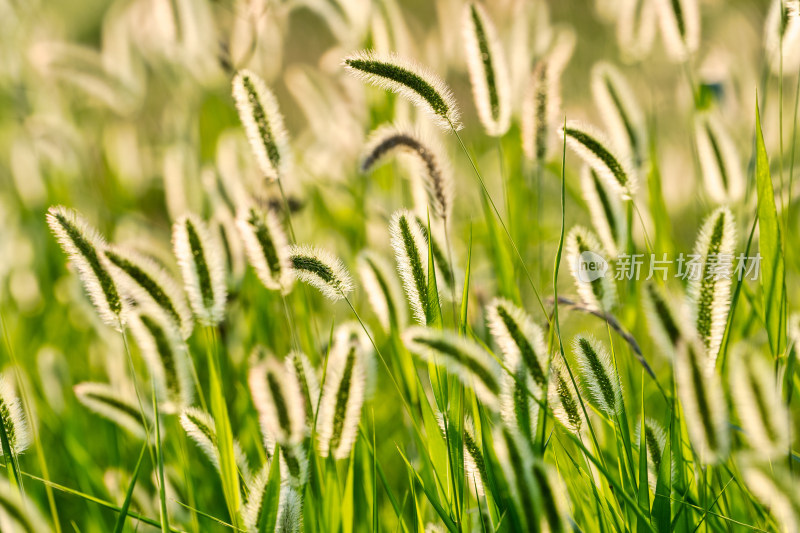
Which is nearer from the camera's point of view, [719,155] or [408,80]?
[408,80]

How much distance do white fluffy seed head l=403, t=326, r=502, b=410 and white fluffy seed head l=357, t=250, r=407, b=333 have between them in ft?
1.12

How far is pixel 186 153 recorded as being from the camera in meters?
2.86

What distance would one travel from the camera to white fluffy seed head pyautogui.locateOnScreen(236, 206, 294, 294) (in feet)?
4.19

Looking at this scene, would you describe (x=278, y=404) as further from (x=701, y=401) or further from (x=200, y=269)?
(x=701, y=401)

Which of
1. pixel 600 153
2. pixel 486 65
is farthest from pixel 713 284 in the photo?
pixel 486 65

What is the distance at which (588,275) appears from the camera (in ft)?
4.10

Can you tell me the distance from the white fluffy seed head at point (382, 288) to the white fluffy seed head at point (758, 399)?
2.46ft

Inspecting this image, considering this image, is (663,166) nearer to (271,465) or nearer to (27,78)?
(271,465)

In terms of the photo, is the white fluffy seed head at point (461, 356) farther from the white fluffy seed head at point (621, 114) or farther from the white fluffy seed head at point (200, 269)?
the white fluffy seed head at point (621, 114)

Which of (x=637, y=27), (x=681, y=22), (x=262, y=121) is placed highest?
(x=637, y=27)

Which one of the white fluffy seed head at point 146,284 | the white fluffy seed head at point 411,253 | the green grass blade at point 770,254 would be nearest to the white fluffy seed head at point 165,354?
the white fluffy seed head at point 146,284

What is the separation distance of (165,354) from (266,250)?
28 cm

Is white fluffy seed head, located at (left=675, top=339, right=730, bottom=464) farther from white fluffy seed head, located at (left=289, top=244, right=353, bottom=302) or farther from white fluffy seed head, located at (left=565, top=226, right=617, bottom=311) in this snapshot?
white fluffy seed head, located at (left=289, top=244, right=353, bottom=302)

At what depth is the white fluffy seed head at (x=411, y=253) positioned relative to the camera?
44.8 inches
